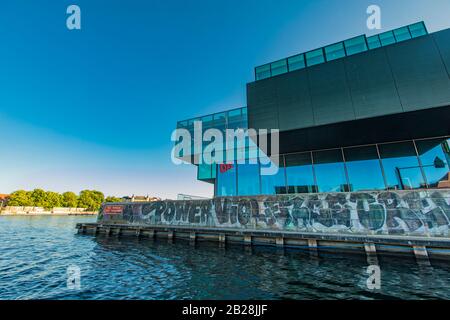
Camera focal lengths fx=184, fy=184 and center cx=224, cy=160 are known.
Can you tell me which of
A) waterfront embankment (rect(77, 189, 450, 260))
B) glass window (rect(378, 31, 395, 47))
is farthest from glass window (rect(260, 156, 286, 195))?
glass window (rect(378, 31, 395, 47))

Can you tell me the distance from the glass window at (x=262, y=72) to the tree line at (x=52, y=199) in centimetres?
7500

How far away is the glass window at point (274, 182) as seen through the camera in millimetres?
14275

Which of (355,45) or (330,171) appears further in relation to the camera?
(330,171)

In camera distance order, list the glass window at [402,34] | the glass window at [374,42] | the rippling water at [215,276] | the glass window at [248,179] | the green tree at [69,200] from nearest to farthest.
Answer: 1. the rippling water at [215,276]
2. the glass window at [402,34]
3. the glass window at [374,42]
4. the glass window at [248,179]
5. the green tree at [69,200]

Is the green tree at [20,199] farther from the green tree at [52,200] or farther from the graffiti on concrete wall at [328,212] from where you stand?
the graffiti on concrete wall at [328,212]

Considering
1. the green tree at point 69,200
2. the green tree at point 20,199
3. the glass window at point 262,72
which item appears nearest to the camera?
the glass window at point 262,72

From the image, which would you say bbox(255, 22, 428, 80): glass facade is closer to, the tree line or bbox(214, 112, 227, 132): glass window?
bbox(214, 112, 227, 132): glass window

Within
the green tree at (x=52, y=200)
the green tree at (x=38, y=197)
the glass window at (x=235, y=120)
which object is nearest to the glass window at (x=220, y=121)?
the glass window at (x=235, y=120)

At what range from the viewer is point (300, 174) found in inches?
558

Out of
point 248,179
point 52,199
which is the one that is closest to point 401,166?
point 248,179

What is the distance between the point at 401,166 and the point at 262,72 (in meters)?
11.2

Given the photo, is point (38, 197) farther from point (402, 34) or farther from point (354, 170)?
point (402, 34)
